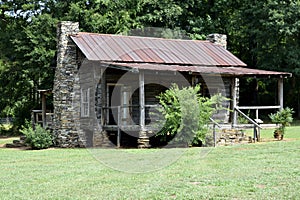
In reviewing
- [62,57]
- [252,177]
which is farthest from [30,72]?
[252,177]

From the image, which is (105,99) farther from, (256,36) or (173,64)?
(256,36)

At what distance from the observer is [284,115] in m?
19.7

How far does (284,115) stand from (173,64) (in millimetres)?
5454

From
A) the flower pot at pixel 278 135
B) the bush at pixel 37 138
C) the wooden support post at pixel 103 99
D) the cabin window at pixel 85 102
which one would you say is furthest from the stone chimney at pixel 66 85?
the flower pot at pixel 278 135

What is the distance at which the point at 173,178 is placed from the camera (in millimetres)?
10586

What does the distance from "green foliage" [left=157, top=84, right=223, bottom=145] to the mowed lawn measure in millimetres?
2224

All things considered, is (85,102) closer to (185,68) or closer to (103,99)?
(103,99)

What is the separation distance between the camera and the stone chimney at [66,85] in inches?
871

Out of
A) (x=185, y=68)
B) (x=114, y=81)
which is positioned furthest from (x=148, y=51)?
(x=185, y=68)

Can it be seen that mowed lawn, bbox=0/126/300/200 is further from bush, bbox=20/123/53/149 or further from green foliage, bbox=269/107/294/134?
bush, bbox=20/123/53/149

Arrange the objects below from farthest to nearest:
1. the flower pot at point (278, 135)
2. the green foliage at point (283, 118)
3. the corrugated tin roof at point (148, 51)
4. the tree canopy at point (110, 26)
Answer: the tree canopy at point (110, 26) < the corrugated tin roof at point (148, 51) < the flower pot at point (278, 135) < the green foliage at point (283, 118)

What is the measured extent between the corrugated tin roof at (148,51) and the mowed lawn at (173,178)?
684cm

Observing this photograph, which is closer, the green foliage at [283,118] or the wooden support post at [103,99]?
the green foliage at [283,118]

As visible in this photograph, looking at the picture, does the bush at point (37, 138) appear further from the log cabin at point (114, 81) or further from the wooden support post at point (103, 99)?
the wooden support post at point (103, 99)
